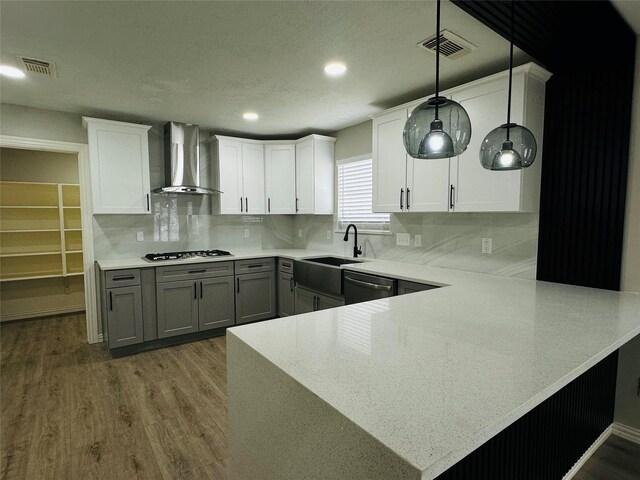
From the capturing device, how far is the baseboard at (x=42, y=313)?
4.52m

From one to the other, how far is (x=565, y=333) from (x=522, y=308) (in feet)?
1.23

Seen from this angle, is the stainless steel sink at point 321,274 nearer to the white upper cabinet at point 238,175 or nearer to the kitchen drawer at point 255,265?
the kitchen drawer at point 255,265

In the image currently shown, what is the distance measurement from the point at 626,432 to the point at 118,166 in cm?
461

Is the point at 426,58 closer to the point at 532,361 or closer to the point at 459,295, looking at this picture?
the point at 459,295

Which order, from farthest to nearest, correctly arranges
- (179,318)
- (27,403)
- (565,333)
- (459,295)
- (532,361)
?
(179,318) → (27,403) → (459,295) → (565,333) → (532,361)

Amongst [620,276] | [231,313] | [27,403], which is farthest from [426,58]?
[27,403]

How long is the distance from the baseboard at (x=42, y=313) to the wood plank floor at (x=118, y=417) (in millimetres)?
1112

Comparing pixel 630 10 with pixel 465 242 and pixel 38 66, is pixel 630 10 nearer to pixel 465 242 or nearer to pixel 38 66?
pixel 465 242

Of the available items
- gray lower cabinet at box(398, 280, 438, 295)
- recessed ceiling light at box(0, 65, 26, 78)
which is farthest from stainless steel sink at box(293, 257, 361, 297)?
recessed ceiling light at box(0, 65, 26, 78)

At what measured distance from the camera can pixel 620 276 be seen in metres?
2.13

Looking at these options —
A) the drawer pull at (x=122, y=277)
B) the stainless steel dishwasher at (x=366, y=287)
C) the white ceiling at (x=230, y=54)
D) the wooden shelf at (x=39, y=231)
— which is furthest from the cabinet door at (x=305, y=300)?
the wooden shelf at (x=39, y=231)

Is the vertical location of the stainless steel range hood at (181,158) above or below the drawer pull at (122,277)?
above

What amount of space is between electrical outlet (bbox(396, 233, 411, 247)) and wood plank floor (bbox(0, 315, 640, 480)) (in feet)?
6.52

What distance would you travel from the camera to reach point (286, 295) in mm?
4137
